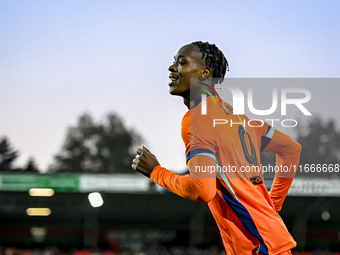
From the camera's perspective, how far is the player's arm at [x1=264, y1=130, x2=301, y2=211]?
3.29 m

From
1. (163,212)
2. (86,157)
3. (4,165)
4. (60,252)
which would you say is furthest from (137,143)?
(60,252)

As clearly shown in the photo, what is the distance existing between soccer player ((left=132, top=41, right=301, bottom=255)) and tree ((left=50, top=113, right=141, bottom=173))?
206 ft

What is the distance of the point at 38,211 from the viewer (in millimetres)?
34250

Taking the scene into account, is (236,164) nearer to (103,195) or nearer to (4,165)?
(103,195)

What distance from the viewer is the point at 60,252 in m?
29.9

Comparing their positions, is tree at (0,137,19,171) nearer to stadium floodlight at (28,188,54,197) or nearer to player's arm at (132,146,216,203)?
stadium floodlight at (28,188,54,197)

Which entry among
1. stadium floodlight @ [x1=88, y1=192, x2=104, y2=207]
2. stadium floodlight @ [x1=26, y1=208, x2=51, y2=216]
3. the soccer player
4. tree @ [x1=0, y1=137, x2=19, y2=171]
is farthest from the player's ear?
tree @ [x1=0, y1=137, x2=19, y2=171]

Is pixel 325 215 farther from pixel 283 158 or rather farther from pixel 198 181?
pixel 198 181

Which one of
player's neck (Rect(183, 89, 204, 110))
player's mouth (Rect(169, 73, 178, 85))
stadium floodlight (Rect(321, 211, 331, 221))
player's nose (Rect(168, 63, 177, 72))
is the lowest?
stadium floodlight (Rect(321, 211, 331, 221))

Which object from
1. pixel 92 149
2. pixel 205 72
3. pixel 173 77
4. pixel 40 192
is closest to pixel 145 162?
pixel 173 77

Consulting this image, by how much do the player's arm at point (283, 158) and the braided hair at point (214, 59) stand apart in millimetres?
636

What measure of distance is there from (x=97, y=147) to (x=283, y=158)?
64764 millimetres

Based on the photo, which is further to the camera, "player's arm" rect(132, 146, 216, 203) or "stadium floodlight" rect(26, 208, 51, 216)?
"stadium floodlight" rect(26, 208, 51, 216)

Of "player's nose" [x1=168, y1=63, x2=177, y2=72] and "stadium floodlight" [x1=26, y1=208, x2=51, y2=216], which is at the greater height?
"player's nose" [x1=168, y1=63, x2=177, y2=72]
